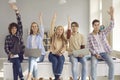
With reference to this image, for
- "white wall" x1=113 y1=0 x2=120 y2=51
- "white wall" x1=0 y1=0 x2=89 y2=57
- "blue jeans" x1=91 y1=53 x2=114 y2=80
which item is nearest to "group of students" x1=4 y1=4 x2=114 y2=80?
"blue jeans" x1=91 y1=53 x2=114 y2=80

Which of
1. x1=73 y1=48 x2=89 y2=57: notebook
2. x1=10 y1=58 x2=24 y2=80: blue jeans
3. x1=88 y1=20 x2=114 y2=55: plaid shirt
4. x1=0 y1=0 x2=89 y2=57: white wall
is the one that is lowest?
Answer: x1=10 y1=58 x2=24 y2=80: blue jeans

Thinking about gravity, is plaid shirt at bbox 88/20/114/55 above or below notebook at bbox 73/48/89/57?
above

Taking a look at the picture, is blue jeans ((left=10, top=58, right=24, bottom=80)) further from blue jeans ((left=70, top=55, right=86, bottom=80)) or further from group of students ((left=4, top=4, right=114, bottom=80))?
blue jeans ((left=70, top=55, right=86, bottom=80))

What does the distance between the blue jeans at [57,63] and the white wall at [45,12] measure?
547cm

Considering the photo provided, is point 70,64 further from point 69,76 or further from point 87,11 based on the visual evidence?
point 87,11

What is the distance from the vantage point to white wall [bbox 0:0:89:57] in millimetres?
9898

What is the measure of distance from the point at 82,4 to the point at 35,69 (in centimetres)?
617

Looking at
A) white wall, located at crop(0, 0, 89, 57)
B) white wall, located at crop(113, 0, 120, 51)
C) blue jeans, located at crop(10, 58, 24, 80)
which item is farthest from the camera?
white wall, located at crop(0, 0, 89, 57)

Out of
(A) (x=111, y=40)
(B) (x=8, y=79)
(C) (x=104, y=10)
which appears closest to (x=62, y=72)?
(B) (x=8, y=79)

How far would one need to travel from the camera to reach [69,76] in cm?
481

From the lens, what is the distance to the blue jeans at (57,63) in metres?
4.54

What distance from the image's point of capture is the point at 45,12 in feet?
33.2

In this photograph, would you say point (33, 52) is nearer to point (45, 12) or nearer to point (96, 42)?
point (96, 42)

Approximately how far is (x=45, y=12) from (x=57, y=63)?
19.1ft
